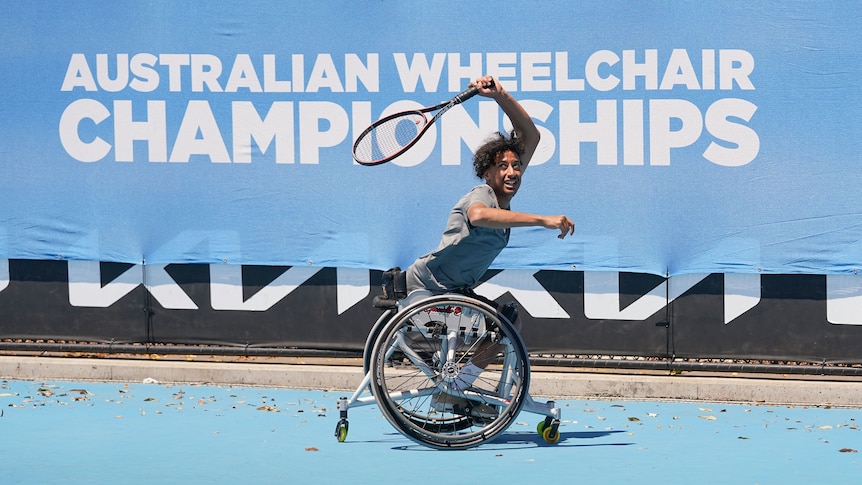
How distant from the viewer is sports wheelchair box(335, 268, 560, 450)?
666 cm

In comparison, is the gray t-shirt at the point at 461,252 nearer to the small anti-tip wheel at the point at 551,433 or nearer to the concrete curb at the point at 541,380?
the small anti-tip wheel at the point at 551,433

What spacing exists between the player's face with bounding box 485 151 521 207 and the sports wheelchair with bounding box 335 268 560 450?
1.85ft

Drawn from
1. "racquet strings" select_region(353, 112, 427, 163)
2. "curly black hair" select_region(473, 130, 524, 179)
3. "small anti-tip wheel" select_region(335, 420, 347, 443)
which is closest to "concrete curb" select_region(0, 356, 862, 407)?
"small anti-tip wheel" select_region(335, 420, 347, 443)

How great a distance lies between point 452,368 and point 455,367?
2 centimetres

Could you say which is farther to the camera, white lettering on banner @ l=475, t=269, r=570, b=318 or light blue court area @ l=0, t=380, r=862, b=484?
white lettering on banner @ l=475, t=269, r=570, b=318

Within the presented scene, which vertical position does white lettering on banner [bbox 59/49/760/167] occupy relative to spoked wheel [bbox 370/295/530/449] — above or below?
above

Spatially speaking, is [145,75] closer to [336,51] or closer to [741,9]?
[336,51]

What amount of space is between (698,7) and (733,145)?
31.4 inches

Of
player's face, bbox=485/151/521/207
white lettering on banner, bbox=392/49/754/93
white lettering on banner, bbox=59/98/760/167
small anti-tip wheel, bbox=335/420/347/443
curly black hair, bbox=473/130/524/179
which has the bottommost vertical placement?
small anti-tip wheel, bbox=335/420/347/443

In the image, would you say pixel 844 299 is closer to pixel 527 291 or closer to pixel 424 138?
pixel 527 291

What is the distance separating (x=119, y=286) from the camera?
8.90m

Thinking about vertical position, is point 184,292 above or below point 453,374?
above

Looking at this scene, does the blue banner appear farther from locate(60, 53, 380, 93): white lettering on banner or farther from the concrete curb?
the concrete curb

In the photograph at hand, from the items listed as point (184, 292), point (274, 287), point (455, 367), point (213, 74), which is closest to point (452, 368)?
point (455, 367)
